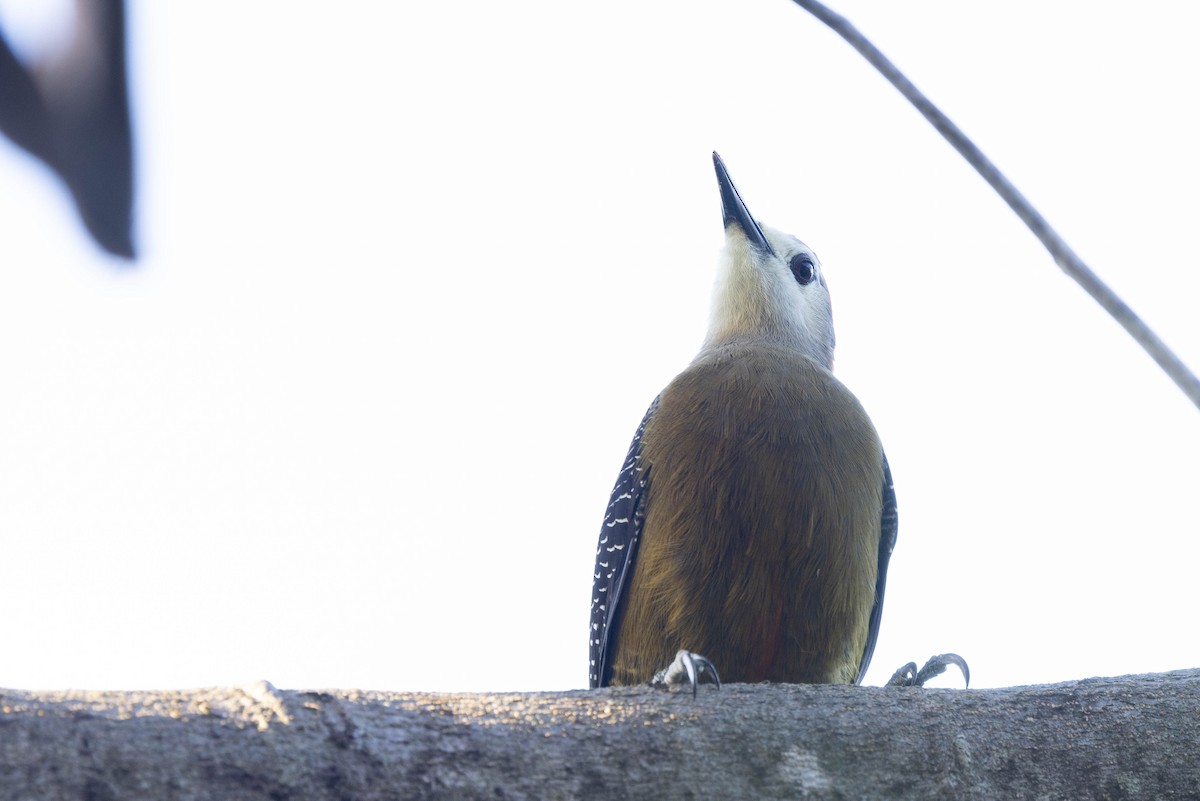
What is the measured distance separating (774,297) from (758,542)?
256cm

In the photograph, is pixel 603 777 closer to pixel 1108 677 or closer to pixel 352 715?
pixel 352 715

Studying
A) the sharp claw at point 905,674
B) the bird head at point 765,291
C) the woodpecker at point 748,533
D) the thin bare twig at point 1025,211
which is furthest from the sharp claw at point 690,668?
the bird head at point 765,291

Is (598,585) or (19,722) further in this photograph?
(598,585)

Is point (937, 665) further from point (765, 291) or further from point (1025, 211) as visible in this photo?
point (1025, 211)

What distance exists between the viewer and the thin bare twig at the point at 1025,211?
83.0 inches

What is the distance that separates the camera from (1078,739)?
3713 mm

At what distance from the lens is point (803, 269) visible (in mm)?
8367

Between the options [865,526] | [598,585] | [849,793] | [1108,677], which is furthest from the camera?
[598,585]

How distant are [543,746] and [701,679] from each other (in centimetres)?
161

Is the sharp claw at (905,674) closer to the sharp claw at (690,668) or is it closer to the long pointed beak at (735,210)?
the sharp claw at (690,668)

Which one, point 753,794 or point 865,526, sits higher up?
point 865,526

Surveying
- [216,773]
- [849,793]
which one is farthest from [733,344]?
[216,773]

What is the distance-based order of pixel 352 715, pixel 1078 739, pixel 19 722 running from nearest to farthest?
pixel 19 722
pixel 352 715
pixel 1078 739

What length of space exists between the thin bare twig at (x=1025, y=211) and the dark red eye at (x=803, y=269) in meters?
5.51
